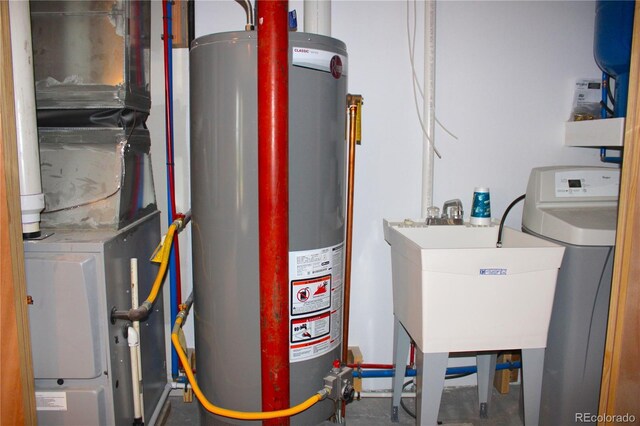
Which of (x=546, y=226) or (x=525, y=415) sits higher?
(x=546, y=226)

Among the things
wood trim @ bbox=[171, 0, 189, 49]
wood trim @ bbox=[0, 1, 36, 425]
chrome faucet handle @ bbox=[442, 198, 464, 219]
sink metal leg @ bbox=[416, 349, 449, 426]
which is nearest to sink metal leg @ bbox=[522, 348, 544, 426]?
sink metal leg @ bbox=[416, 349, 449, 426]

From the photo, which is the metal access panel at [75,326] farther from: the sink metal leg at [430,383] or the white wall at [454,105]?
the sink metal leg at [430,383]

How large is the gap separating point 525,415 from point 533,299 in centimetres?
44

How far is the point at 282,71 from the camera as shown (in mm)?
1159

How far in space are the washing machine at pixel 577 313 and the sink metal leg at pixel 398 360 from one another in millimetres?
532

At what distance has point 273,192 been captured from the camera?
1.19m

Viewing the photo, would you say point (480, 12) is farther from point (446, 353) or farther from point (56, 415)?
point (56, 415)

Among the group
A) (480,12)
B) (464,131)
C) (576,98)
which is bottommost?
(464,131)

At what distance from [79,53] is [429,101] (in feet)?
4.45

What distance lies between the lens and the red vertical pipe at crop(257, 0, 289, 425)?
1.15 m

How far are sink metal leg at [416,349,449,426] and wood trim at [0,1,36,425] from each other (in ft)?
3.82

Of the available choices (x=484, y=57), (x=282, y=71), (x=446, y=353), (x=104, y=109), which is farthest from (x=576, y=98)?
(x=104, y=109)

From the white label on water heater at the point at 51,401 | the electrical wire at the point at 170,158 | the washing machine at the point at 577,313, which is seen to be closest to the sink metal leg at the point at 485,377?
→ the washing machine at the point at 577,313

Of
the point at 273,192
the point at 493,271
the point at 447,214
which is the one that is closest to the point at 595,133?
the point at 447,214
